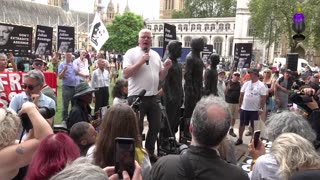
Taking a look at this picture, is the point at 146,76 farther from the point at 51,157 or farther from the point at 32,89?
the point at 51,157

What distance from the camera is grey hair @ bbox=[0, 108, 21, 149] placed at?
2441 millimetres

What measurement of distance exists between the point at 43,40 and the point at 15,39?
1443 millimetres

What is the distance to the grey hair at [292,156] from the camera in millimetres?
2361

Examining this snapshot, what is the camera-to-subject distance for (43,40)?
9438 mm

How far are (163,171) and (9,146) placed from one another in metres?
1.14

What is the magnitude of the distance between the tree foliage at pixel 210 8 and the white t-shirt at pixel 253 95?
80.2 meters

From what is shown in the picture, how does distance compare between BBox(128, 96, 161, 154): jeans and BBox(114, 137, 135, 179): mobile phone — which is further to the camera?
BBox(128, 96, 161, 154): jeans

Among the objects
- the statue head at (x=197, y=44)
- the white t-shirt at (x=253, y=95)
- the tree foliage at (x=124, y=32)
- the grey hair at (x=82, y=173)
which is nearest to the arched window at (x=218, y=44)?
the tree foliage at (x=124, y=32)

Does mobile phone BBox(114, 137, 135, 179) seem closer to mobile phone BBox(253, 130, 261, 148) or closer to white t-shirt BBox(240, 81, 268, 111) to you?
mobile phone BBox(253, 130, 261, 148)

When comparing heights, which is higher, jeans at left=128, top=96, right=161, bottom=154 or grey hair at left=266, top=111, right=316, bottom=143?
grey hair at left=266, top=111, right=316, bottom=143

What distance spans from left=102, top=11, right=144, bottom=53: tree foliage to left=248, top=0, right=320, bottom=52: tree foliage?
3186cm

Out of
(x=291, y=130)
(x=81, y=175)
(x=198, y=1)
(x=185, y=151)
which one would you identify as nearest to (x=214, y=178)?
(x=185, y=151)

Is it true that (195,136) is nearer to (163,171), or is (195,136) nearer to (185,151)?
(185,151)

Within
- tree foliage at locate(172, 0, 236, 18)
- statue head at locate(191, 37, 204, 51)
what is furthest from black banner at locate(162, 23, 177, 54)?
tree foliage at locate(172, 0, 236, 18)
